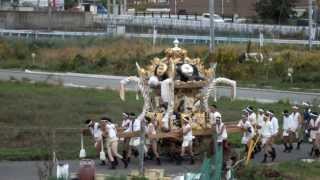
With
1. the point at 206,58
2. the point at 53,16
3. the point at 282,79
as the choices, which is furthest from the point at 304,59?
the point at 53,16

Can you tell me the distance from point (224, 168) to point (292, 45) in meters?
48.5

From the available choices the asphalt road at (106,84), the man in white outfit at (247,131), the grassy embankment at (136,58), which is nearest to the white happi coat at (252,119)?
the man in white outfit at (247,131)

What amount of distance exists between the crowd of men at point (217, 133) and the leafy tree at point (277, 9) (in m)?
70.2

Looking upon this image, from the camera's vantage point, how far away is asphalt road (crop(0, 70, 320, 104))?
44656 mm

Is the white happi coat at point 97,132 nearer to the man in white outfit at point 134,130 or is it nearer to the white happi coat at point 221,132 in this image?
the man in white outfit at point 134,130

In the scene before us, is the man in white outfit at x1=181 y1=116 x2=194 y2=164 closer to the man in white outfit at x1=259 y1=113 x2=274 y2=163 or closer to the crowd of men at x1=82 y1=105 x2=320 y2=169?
the crowd of men at x1=82 y1=105 x2=320 y2=169

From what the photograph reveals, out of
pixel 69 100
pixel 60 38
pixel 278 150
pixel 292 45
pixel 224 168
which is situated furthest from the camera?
pixel 60 38

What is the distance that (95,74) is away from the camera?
2345 inches

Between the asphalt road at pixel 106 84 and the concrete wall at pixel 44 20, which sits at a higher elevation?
the concrete wall at pixel 44 20

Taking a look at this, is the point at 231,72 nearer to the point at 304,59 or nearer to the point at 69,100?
the point at 304,59

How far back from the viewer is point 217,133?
955 inches

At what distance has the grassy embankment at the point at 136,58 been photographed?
5422cm

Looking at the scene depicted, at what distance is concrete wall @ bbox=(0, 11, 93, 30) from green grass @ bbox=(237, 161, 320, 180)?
269ft

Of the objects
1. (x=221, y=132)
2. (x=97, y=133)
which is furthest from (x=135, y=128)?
(x=221, y=132)
